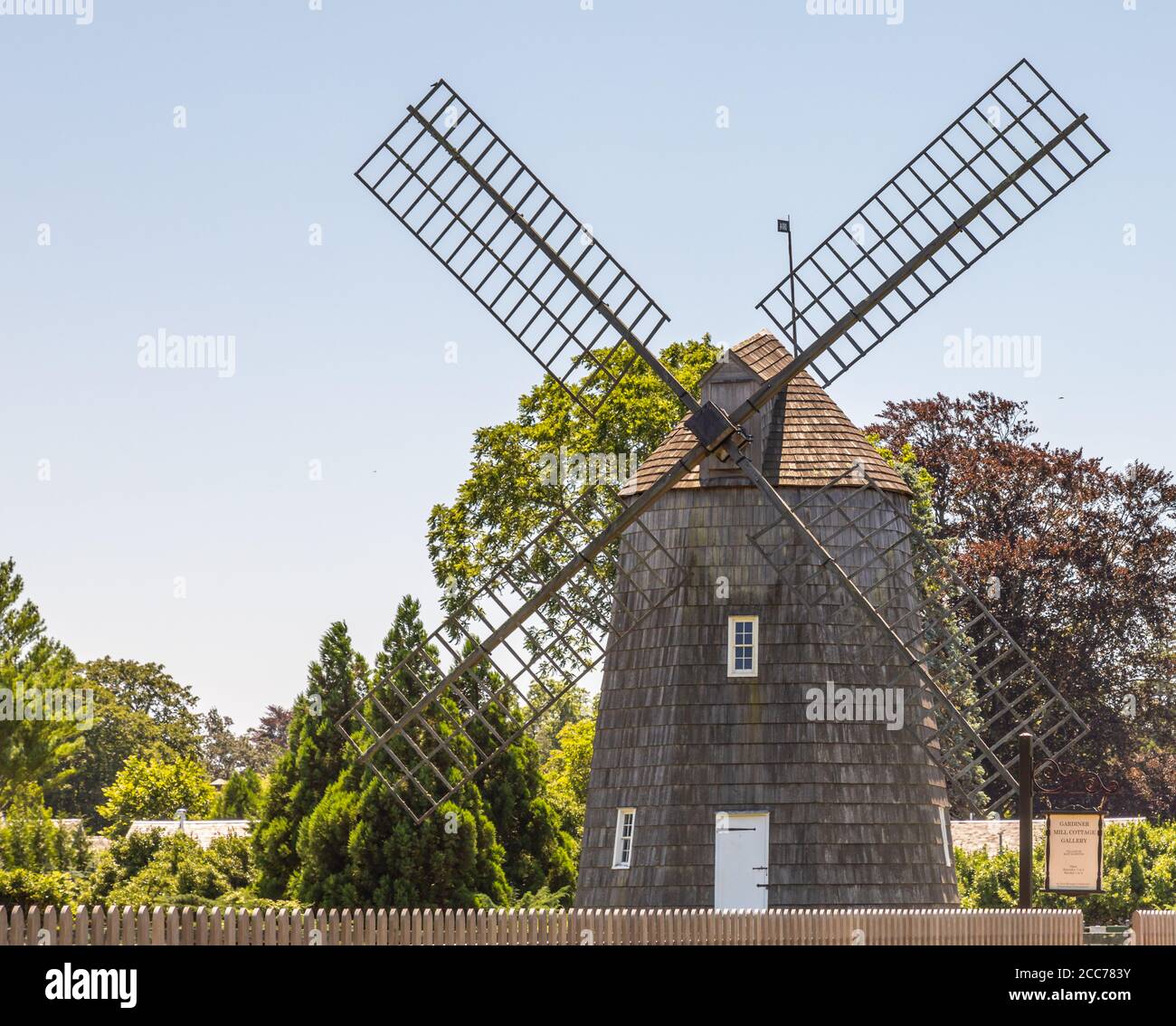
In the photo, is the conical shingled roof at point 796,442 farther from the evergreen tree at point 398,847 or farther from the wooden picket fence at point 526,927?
the wooden picket fence at point 526,927

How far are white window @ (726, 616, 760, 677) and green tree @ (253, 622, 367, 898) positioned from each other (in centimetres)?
945

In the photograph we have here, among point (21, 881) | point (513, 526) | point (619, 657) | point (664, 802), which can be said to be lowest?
point (21, 881)

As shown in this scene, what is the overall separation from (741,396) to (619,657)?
13.2ft

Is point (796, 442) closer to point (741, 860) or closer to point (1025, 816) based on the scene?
point (741, 860)

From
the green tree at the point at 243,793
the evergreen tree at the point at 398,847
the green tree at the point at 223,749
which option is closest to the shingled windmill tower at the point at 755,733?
the evergreen tree at the point at 398,847

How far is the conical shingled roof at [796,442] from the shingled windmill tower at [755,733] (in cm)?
3

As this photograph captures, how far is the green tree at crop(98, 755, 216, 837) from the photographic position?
59.9 m

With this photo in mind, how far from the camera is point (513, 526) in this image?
40250mm

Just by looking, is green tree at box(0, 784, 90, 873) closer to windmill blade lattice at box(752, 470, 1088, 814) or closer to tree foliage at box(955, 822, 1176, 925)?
tree foliage at box(955, 822, 1176, 925)

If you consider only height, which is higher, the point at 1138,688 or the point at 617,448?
the point at 617,448

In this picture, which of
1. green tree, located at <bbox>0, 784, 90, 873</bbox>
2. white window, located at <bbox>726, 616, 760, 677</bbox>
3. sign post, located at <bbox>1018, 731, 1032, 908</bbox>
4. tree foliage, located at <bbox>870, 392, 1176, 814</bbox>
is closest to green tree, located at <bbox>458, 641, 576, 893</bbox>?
white window, located at <bbox>726, 616, 760, 677</bbox>

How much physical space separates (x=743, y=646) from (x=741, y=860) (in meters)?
2.83
